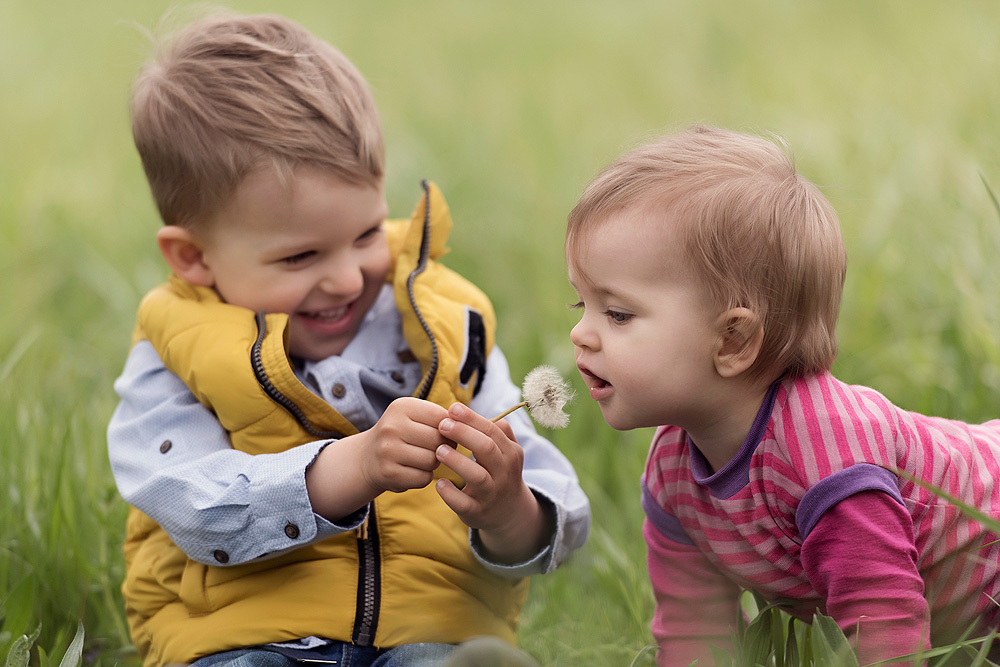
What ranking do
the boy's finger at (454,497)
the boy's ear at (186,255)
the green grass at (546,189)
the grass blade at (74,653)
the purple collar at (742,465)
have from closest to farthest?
the purple collar at (742,465) < the boy's finger at (454,497) < the grass blade at (74,653) < the boy's ear at (186,255) < the green grass at (546,189)

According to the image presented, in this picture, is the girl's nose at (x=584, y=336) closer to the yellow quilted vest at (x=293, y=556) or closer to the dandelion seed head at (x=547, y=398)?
the dandelion seed head at (x=547, y=398)

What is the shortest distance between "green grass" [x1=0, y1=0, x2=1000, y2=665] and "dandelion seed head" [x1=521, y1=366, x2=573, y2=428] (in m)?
0.47

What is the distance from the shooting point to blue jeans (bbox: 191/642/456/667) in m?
1.91

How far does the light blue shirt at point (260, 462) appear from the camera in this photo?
1896 millimetres

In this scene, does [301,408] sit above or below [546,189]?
above

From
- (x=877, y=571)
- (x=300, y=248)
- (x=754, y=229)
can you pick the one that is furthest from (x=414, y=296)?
(x=877, y=571)

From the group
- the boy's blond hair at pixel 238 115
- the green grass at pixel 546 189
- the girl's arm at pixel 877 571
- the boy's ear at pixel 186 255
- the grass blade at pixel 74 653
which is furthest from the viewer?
the green grass at pixel 546 189

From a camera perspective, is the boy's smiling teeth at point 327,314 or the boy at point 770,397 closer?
the boy at point 770,397

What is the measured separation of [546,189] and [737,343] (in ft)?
10.2

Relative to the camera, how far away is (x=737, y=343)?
1678mm

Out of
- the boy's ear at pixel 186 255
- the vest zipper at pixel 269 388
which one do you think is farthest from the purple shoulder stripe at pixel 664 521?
the boy's ear at pixel 186 255

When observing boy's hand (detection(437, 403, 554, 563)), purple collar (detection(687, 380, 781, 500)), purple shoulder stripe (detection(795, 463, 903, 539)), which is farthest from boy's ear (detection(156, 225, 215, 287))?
purple shoulder stripe (detection(795, 463, 903, 539))

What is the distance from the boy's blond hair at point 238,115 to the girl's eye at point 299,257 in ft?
0.59

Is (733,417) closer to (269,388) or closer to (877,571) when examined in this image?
(877,571)
